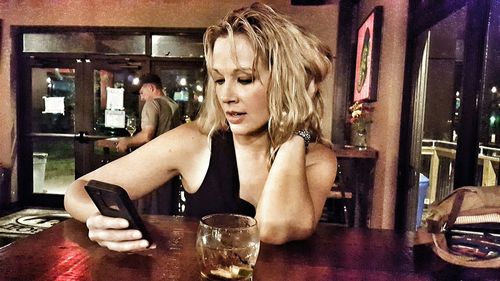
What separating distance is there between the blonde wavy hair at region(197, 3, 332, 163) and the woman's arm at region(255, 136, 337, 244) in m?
0.09

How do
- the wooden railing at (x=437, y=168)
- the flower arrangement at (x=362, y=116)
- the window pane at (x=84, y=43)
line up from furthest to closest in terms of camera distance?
1. the window pane at (x=84, y=43)
2. the flower arrangement at (x=362, y=116)
3. the wooden railing at (x=437, y=168)

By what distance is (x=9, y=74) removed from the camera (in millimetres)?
5734

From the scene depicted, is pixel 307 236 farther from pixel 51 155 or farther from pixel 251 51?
pixel 51 155

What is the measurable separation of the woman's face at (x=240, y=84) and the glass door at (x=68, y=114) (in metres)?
4.66

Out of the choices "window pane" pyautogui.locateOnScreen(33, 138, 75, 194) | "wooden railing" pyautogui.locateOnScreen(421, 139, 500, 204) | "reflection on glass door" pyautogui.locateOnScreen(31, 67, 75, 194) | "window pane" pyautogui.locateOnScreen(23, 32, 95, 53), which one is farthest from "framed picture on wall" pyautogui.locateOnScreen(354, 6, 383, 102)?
"window pane" pyautogui.locateOnScreen(33, 138, 75, 194)

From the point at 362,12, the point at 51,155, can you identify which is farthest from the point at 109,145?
the point at 362,12

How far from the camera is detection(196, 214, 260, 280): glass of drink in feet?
2.62

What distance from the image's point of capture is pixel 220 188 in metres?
1.47

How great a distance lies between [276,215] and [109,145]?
351 cm

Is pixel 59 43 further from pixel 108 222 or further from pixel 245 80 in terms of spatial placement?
pixel 108 222

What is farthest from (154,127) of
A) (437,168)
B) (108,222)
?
(108,222)

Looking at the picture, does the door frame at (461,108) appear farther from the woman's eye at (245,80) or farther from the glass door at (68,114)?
the glass door at (68,114)

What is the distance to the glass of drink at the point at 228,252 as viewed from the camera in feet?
2.62

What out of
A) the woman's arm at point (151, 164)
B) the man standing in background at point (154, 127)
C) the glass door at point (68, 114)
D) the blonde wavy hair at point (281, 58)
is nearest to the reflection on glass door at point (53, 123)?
the glass door at point (68, 114)
